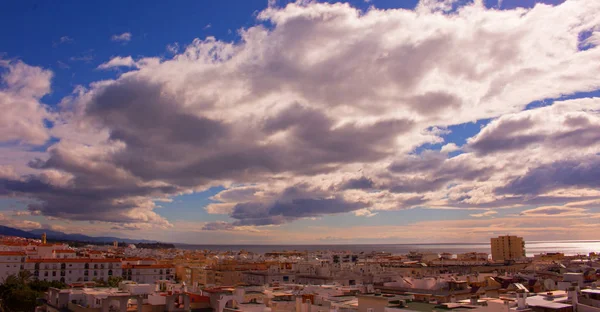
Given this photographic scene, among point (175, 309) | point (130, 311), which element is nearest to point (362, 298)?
point (175, 309)

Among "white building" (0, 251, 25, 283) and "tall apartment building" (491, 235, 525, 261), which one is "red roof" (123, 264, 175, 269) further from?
"tall apartment building" (491, 235, 525, 261)

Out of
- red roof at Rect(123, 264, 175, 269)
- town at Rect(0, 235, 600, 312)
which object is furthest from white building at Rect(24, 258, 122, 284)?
red roof at Rect(123, 264, 175, 269)

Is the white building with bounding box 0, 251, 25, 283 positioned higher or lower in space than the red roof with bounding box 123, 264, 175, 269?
higher

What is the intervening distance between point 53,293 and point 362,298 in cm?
2352

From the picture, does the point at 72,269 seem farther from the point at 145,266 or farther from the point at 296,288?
the point at 296,288

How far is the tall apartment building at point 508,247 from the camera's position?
165625 millimetres

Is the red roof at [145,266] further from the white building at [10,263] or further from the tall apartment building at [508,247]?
the tall apartment building at [508,247]

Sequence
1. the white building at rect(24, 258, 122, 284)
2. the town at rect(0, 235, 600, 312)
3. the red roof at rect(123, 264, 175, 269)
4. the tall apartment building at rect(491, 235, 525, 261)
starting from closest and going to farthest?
the town at rect(0, 235, 600, 312) → the white building at rect(24, 258, 122, 284) → the red roof at rect(123, 264, 175, 269) → the tall apartment building at rect(491, 235, 525, 261)

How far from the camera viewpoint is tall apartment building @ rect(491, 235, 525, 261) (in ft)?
543

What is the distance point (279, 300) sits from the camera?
4056 cm

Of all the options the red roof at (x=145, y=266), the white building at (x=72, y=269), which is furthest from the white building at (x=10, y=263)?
the red roof at (x=145, y=266)

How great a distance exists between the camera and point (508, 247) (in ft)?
553

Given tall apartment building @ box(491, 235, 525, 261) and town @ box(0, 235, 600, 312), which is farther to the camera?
tall apartment building @ box(491, 235, 525, 261)

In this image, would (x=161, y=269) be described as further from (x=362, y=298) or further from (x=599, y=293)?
(x=599, y=293)
